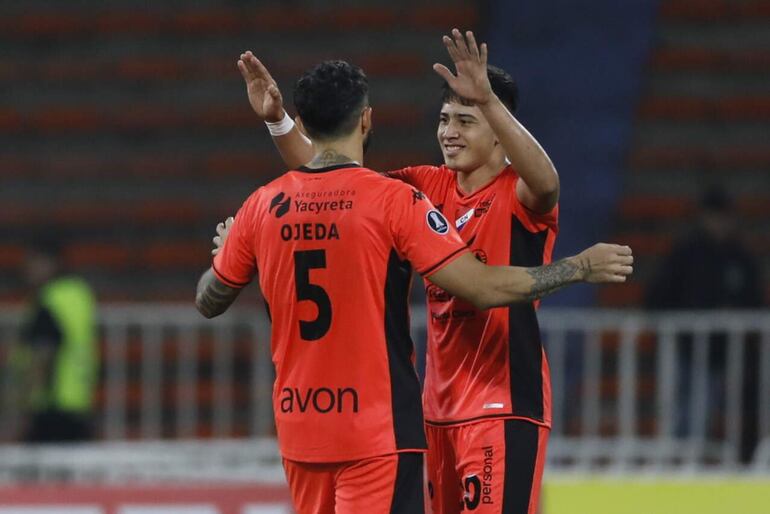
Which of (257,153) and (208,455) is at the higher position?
(257,153)

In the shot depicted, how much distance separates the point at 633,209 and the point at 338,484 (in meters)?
7.54

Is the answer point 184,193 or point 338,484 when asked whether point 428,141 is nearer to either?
point 184,193

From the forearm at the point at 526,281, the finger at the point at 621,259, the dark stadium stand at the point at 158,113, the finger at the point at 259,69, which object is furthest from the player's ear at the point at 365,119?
the dark stadium stand at the point at 158,113

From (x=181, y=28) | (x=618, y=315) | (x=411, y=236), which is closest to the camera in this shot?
(x=411, y=236)

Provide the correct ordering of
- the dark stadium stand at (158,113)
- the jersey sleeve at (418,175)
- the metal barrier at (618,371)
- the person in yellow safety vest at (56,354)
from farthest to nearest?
1. the dark stadium stand at (158,113)
2. the person in yellow safety vest at (56,354)
3. the metal barrier at (618,371)
4. the jersey sleeve at (418,175)

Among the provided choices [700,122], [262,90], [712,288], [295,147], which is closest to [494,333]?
[295,147]

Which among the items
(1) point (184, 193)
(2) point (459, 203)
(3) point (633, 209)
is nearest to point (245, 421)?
(1) point (184, 193)

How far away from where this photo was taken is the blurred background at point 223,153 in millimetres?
9688

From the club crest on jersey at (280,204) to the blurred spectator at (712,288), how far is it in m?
4.90

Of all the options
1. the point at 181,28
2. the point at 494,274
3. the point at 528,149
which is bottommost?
the point at 494,274

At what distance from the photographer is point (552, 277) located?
14.8 ft

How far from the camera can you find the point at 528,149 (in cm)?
454

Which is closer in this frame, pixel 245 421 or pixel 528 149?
pixel 528 149

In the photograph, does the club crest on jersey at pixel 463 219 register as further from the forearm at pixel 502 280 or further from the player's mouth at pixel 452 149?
the forearm at pixel 502 280
